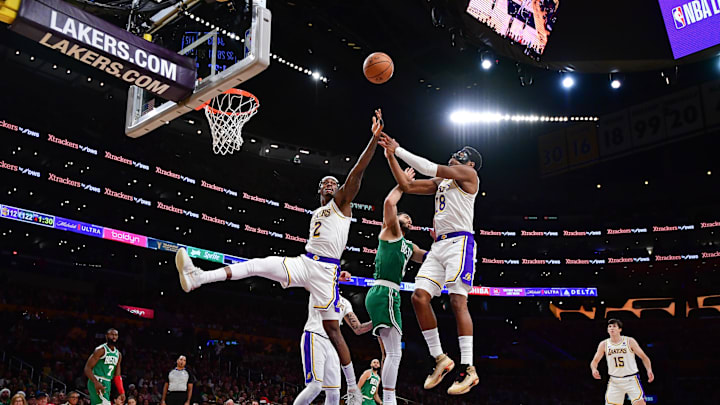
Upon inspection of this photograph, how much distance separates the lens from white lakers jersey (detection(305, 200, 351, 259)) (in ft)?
23.7

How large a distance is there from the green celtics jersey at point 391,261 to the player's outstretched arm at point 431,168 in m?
1.31

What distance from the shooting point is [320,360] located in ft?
23.0

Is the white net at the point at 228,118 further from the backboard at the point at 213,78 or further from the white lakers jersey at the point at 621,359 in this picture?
the white lakers jersey at the point at 621,359

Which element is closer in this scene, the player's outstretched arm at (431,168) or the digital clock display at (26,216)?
the player's outstretched arm at (431,168)

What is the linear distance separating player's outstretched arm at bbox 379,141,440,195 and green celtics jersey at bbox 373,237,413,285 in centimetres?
88

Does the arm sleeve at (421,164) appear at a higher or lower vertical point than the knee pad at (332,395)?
higher

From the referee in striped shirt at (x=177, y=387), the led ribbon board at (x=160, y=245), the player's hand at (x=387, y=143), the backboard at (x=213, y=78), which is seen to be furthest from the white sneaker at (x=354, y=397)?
the led ribbon board at (x=160, y=245)

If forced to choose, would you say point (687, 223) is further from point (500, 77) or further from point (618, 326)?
point (618, 326)

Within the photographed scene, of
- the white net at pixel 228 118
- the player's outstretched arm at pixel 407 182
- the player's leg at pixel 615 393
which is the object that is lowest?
the player's leg at pixel 615 393

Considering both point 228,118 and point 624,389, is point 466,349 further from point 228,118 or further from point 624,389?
point 228,118

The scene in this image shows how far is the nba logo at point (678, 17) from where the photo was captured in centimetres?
1302

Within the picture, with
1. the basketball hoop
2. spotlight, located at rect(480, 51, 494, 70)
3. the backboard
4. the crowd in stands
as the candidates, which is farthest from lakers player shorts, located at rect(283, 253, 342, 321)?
spotlight, located at rect(480, 51, 494, 70)

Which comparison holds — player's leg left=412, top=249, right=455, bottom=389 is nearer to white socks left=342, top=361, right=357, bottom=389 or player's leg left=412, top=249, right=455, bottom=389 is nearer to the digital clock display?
white socks left=342, top=361, right=357, bottom=389

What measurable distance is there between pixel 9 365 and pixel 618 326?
13.8 metres
